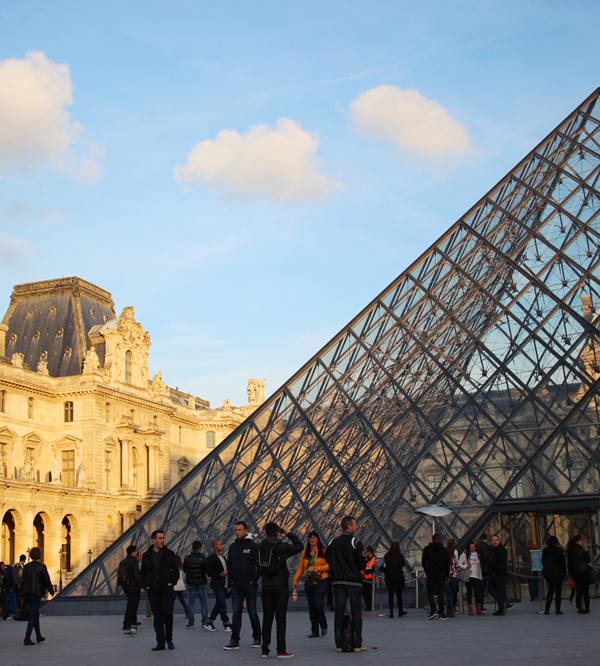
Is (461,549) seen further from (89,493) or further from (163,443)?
(163,443)

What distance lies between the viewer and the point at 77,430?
5331cm

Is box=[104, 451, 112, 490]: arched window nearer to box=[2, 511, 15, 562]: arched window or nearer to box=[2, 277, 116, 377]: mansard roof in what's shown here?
box=[2, 277, 116, 377]: mansard roof

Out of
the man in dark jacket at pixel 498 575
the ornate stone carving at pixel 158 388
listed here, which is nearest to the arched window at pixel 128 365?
the ornate stone carving at pixel 158 388

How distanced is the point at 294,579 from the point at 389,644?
2.24 meters

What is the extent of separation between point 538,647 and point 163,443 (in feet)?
177

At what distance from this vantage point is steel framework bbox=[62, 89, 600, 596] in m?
15.9

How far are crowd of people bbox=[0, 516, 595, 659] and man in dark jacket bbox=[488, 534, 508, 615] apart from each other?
15 millimetres

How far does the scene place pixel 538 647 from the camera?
8695mm

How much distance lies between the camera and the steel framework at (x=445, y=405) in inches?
628

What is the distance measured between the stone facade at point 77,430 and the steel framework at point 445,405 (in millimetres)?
31181

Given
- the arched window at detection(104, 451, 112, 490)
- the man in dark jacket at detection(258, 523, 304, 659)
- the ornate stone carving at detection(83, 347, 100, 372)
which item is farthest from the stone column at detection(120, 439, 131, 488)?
the man in dark jacket at detection(258, 523, 304, 659)

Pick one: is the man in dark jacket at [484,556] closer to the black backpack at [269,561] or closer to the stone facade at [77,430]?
the black backpack at [269,561]

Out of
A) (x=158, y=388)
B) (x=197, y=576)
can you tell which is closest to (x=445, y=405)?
(x=197, y=576)

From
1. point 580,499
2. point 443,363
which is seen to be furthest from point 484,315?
point 580,499
